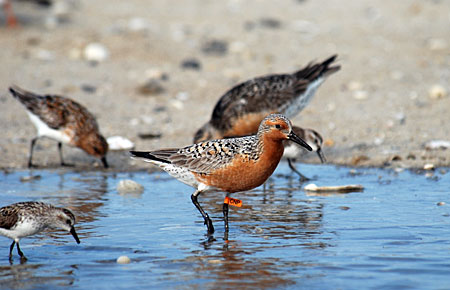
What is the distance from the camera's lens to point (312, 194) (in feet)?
33.1

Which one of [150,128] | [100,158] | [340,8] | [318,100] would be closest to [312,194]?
[100,158]

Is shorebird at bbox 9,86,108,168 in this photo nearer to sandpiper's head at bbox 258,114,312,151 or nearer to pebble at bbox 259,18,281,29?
sandpiper's head at bbox 258,114,312,151

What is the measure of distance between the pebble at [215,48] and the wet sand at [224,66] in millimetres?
42

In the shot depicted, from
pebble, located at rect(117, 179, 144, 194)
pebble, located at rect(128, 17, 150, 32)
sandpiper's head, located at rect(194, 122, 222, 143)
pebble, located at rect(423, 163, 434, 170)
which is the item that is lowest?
pebble, located at rect(117, 179, 144, 194)

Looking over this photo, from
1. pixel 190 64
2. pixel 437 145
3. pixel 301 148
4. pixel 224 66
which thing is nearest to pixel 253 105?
pixel 301 148

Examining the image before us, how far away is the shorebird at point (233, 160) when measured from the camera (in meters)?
8.00

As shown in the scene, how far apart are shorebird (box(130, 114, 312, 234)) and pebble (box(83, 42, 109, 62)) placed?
9983 millimetres

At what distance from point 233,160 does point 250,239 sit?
884 mm

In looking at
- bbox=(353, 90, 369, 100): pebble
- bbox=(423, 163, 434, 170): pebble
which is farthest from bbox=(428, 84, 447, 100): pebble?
bbox=(423, 163, 434, 170): pebble

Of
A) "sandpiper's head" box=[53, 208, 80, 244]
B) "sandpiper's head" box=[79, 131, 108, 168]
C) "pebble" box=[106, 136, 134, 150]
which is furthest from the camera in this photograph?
"pebble" box=[106, 136, 134, 150]

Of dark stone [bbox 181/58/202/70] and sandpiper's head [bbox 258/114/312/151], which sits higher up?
dark stone [bbox 181/58/202/70]

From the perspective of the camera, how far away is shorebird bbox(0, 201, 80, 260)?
7.16m

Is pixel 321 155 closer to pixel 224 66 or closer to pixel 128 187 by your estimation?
pixel 128 187

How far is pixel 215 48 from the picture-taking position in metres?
18.9
